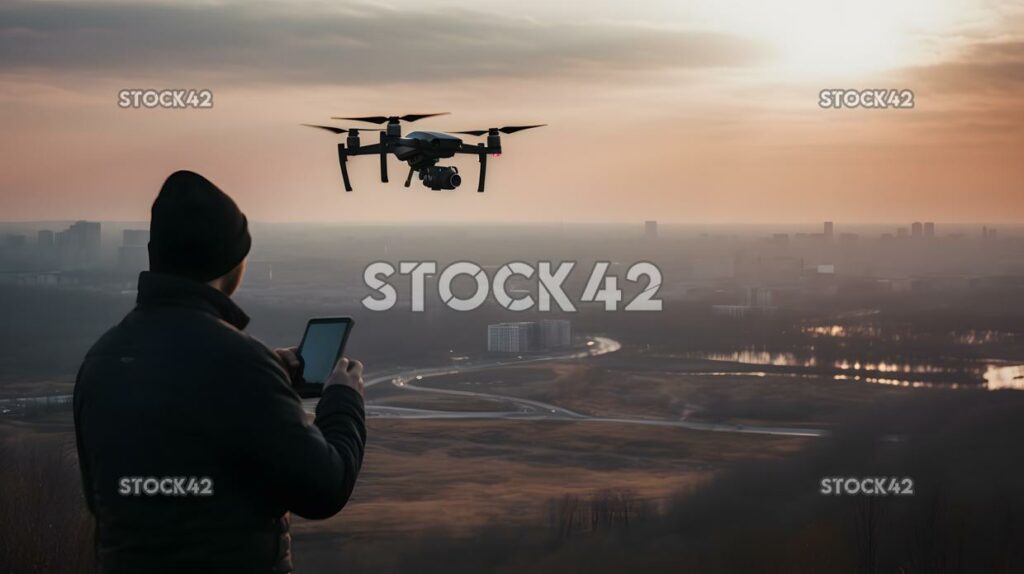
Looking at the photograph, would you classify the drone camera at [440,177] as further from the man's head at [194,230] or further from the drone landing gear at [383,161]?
the man's head at [194,230]

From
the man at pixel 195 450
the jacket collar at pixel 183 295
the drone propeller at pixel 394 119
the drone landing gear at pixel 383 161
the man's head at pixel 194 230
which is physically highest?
the drone propeller at pixel 394 119

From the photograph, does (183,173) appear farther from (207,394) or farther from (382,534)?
(382,534)

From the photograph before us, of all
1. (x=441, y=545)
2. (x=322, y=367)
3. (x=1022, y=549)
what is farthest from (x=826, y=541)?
(x=322, y=367)

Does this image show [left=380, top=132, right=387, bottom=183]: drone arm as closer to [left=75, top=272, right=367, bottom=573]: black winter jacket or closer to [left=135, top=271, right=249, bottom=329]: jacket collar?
[left=135, top=271, right=249, bottom=329]: jacket collar

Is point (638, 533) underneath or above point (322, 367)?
underneath

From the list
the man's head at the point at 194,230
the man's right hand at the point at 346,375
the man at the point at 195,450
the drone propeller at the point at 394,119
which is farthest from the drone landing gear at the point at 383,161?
the man at the point at 195,450
